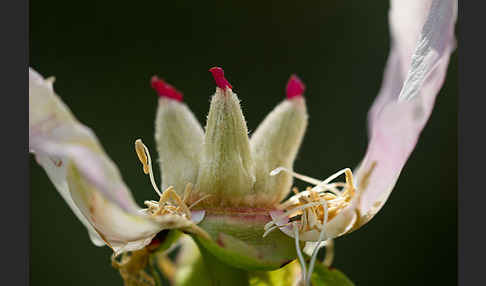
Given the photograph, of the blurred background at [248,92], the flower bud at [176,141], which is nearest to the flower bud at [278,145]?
the flower bud at [176,141]

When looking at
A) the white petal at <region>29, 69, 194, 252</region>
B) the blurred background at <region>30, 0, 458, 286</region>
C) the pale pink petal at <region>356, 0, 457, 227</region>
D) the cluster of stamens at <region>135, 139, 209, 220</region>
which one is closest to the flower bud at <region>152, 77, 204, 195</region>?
the cluster of stamens at <region>135, 139, 209, 220</region>

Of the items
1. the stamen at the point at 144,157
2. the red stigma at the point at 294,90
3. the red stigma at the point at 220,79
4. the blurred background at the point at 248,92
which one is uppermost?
the red stigma at the point at 220,79

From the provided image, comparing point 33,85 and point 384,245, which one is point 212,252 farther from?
point 384,245

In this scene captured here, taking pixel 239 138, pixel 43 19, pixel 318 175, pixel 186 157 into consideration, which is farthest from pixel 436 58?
pixel 43 19

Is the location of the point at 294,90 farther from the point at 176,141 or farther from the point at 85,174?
the point at 85,174

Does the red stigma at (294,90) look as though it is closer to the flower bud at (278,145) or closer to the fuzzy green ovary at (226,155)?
the flower bud at (278,145)

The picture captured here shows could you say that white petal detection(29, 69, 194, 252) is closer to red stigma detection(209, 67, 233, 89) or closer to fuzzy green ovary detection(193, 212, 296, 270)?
fuzzy green ovary detection(193, 212, 296, 270)

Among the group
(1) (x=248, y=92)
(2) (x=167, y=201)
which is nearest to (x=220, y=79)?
(2) (x=167, y=201)
